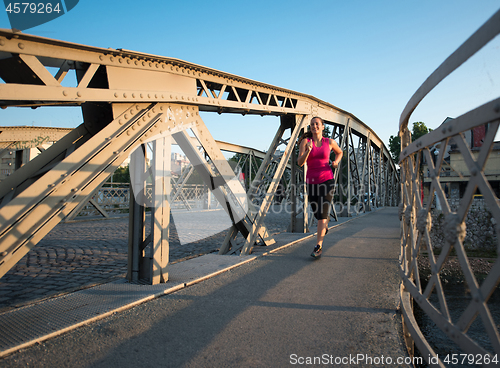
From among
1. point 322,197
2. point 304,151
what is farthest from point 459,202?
point 304,151

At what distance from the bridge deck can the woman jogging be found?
3.31 ft

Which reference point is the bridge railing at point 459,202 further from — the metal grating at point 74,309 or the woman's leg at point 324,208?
the metal grating at point 74,309

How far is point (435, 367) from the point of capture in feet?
5.39

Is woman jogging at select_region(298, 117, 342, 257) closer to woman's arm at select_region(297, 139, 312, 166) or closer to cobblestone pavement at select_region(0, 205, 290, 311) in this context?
woman's arm at select_region(297, 139, 312, 166)

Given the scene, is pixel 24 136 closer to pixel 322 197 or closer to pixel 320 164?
pixel 320 164

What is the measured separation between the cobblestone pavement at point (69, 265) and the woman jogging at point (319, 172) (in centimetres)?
247

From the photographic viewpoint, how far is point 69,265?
197 inches

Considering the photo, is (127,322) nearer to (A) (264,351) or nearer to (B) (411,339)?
(A) (264,351)

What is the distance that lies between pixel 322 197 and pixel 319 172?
41cm

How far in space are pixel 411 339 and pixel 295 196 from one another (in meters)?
5.73

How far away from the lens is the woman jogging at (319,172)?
4.70 meters

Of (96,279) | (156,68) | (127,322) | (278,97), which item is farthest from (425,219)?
(278,97)

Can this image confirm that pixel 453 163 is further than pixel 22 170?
No

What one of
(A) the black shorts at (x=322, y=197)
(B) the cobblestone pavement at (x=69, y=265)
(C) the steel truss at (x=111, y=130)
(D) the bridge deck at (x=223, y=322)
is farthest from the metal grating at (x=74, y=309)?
(A) the black shorts at (x=322, y=197)
